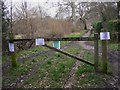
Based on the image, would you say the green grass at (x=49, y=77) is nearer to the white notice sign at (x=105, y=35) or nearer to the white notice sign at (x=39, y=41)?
the white notice sign at (x=39, y=41)

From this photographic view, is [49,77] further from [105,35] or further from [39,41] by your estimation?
[105,35]

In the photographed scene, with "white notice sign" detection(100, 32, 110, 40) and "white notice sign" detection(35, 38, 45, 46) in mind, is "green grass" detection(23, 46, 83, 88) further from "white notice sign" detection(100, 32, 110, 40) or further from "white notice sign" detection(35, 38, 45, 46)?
"white notice sign" detection(100, 32, 110, 40)

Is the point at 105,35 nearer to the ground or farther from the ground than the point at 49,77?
farther from the ground

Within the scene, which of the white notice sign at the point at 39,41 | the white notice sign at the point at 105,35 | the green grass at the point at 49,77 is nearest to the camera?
the green grass at the point at 49,77

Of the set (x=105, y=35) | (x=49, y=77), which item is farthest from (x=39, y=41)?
(x=105, y=35)

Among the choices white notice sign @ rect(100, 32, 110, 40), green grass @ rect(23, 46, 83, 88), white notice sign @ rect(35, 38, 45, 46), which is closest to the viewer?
green grass @ rect(23, 46, 83, 88)

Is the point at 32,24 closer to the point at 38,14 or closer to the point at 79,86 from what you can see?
the point at 38,14

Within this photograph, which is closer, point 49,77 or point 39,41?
point 49,77

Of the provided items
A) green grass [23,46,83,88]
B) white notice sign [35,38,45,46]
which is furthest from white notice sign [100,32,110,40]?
white notice sign [35,38,45,46]

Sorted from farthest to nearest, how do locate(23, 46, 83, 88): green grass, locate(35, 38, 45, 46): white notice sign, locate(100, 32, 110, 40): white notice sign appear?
locate(35, 38, 45, 46): white notice sign, locate(100, 32, 110, 40): white notice sign, locate(23, 46, 83, 88): green grass

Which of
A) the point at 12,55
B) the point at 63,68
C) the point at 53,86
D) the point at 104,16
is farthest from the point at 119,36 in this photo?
the point at 53,86

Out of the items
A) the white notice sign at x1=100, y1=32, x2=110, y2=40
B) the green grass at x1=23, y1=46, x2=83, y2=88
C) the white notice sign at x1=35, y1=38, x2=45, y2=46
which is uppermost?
the white notice sign at x1=100, y1=32, x2=110, y2=40

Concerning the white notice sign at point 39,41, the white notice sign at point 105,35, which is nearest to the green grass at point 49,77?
the white notice sign at point 39,41

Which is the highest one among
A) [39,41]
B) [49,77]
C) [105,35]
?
[105,35]
